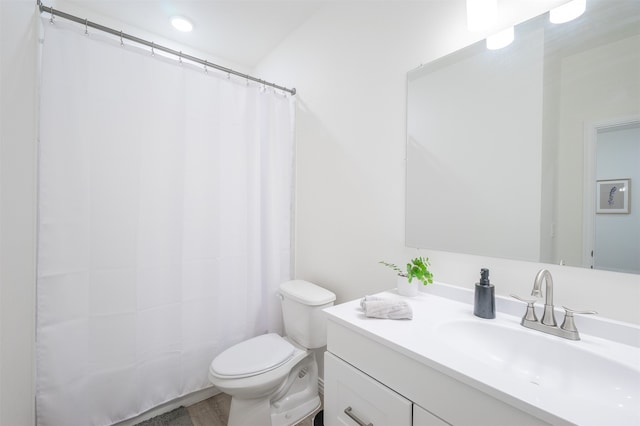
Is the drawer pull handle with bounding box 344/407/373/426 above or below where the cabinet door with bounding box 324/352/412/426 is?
below

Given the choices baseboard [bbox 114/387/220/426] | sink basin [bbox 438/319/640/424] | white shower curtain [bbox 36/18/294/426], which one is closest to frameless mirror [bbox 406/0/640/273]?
sink basin [bbox 438/319/640/424]

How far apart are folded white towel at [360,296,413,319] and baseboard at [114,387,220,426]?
144 cm

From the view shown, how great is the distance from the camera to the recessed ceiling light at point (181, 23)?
1922mm

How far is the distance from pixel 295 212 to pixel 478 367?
1.58 metres

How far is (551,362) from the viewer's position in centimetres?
79

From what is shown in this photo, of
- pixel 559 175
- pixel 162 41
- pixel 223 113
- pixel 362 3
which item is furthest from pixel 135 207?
pixel 559 175

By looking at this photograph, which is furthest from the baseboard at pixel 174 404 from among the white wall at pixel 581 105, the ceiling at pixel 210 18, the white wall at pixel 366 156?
the ceiling at pixel 210 18

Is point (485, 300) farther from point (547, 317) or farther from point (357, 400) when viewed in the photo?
point (357, 400)

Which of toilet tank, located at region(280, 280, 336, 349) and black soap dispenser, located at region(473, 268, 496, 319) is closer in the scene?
black soap dispenser, located at region(473, 268, 496, 319)

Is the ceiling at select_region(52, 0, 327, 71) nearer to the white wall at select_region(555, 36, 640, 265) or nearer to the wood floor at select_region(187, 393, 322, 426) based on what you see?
the white wall at select_region(555, 36, 640, 265)

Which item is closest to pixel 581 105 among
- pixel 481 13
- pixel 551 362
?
pixel 481 13

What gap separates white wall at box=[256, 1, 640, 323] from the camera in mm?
991

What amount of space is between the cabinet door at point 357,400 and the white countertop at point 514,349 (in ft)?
0.48

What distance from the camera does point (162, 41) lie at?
217cm
